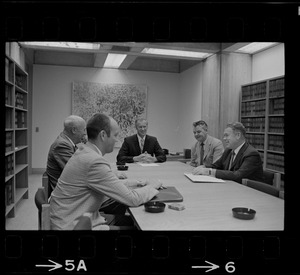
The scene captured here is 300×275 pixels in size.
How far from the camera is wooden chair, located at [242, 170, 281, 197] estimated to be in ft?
6.21

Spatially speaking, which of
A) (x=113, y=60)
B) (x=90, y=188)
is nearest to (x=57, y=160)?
(x=90, y=188)

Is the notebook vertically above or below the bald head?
below

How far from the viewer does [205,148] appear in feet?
11.7

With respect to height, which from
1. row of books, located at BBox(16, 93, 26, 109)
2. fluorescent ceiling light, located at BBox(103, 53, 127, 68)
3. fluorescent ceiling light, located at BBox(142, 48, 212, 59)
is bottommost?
row of books, located at BBox(16, 93, 26, 109)

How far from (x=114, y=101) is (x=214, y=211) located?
5.79m

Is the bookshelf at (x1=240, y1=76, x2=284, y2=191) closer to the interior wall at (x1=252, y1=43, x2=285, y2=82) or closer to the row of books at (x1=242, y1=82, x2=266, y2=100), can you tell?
the row of books at (x1=242, y1=82, x2=266, y2=100)

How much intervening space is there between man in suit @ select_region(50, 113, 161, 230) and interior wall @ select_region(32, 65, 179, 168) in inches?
212

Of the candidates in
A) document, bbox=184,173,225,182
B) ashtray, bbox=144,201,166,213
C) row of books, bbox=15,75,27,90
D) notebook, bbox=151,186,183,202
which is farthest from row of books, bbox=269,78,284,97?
row of books, bbox=15,75,27,90

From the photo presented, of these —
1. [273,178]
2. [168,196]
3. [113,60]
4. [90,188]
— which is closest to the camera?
[90,188]
